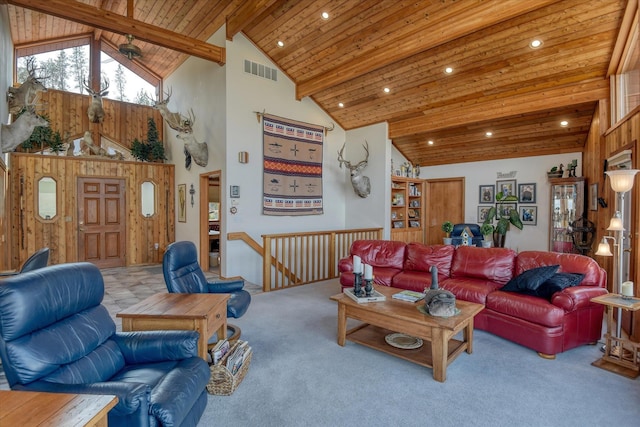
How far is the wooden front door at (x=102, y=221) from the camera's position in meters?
7.06

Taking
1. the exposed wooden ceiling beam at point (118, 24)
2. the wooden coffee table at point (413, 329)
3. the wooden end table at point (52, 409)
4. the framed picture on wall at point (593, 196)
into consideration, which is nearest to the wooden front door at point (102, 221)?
the exposed wooden ceiling beam at point (118, 24)

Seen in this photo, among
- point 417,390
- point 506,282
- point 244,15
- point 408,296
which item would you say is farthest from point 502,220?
point 244,15

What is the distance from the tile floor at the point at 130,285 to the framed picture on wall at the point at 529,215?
18.2 ft

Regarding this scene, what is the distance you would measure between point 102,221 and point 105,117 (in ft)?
7.79

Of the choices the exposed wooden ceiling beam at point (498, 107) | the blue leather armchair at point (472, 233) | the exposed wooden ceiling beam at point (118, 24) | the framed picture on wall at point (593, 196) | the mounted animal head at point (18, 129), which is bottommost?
the blue leather armchair at point (472, 233)

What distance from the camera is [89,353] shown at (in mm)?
1848

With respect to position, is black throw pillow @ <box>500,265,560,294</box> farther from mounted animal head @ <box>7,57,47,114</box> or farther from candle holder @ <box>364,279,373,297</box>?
mounted animal head @ <box>7,57,47,114</box>

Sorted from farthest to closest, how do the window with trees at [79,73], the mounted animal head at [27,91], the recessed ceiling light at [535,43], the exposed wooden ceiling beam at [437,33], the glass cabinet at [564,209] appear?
the window with trees at [79,73] < the glass cabinet at [564,209] < the mounted animal head at [27,91] < the recessed ceiling light at [535,43] < the exposed wooden ceiling beam at [437,33]

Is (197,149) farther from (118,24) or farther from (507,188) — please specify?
(507,188)

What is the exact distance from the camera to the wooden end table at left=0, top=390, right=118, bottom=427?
1121 mm

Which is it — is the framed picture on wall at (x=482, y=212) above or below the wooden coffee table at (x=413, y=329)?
above

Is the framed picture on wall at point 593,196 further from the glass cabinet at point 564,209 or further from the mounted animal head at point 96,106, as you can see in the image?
the mounted animal head at point 96,106

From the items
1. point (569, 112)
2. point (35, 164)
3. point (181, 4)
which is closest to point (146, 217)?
point (35, 164)

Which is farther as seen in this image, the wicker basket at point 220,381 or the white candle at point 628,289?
the white candle at point 628,289
